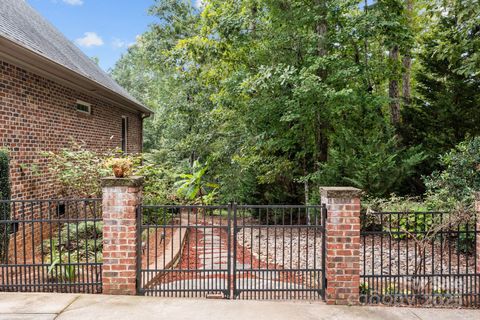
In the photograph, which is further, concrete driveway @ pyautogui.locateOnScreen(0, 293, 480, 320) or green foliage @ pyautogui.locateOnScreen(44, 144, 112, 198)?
green foliage @ pyautogui.locateOnScreen(44, 144, 112, 198)

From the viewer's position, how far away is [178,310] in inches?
164

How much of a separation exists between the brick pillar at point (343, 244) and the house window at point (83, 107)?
768 centimetres

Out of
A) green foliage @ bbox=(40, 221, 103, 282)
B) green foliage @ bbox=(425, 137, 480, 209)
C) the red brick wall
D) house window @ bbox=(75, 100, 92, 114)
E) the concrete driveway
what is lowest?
the concrete driveway

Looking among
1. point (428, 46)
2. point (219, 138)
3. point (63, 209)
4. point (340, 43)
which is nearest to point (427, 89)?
point (428, 46)

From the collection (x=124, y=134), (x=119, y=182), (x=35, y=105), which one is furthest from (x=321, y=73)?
(x=124, y=134)

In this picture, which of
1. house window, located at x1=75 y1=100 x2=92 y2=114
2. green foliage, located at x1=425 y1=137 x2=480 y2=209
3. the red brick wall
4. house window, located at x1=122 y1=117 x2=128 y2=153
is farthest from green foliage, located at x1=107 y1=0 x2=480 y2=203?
house window, located at x1=122 y1=117 x2=128 y2=153

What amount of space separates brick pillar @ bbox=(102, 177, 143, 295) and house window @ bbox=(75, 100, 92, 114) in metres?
5.87

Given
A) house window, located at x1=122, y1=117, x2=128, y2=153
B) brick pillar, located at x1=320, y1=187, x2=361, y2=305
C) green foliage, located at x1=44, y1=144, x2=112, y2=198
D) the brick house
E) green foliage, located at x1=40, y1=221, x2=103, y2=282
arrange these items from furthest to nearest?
1. house window, located at x1=122, y1=117, x2=128, y2=153
2. green foliage, located at x1=44, y1=144, x2=112, y2=198
3. the brick house
4. green foliage, located at x1=40, y1=221, x2=103, y2=282
5. brick pillar, located at x1=320, y1=187, x2=361, y2=305

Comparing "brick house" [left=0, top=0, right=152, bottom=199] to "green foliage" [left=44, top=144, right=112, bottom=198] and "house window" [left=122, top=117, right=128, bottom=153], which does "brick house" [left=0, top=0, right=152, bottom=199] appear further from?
"house window" [left=122, top=117, right=128, bottom=153]

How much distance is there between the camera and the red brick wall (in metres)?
6.64

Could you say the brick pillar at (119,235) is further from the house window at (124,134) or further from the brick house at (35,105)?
the house window at (124,134)

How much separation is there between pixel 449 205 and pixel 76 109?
353 inches

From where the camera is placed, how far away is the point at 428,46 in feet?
38.4

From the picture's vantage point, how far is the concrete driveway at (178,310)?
13.0ft
